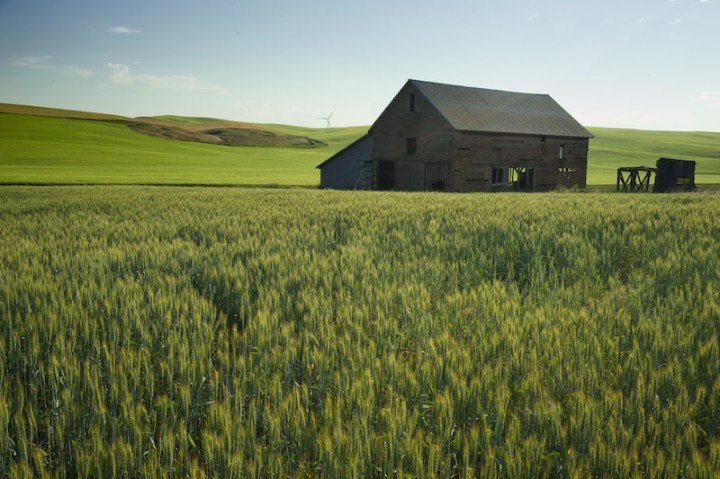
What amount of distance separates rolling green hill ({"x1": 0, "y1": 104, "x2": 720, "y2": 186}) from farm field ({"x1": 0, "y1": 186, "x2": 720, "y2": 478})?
130 feet

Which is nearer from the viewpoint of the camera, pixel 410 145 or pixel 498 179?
pixel 410 145

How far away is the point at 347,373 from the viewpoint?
2.96 meters

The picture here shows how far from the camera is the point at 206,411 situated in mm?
3068

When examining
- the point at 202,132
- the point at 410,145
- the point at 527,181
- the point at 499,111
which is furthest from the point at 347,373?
the point at 202,132

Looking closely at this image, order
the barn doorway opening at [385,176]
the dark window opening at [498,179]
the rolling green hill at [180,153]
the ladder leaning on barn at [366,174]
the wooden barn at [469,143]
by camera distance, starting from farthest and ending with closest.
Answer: the rolling green hill at [180,153], the ladder leaning on barn at [366,174], the barn doorway opening at [385,176], the dark window opening at [498,179], the wooden barn at [469,143]

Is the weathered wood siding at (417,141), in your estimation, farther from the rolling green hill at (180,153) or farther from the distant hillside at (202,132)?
the distant hillside at (202,132)

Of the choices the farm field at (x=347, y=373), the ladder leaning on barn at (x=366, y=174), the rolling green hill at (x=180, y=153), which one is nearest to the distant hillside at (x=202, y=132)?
the rolling green hill at (x=180, y=153)

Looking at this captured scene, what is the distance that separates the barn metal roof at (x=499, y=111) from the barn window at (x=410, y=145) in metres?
3.05

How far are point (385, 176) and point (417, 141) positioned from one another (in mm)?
4577

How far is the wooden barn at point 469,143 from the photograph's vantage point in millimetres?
36094

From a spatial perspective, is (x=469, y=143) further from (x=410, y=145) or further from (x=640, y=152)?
(x=640, y=152)

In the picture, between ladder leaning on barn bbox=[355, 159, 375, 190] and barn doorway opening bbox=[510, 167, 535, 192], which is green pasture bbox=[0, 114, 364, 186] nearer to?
ladder leaning on barn bbox=[355, 159, 375, 190]

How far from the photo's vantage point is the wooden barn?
36.1m

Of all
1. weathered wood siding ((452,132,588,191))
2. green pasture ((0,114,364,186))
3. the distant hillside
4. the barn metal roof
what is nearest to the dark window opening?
weathered wood siding ((452,132,588,191))
